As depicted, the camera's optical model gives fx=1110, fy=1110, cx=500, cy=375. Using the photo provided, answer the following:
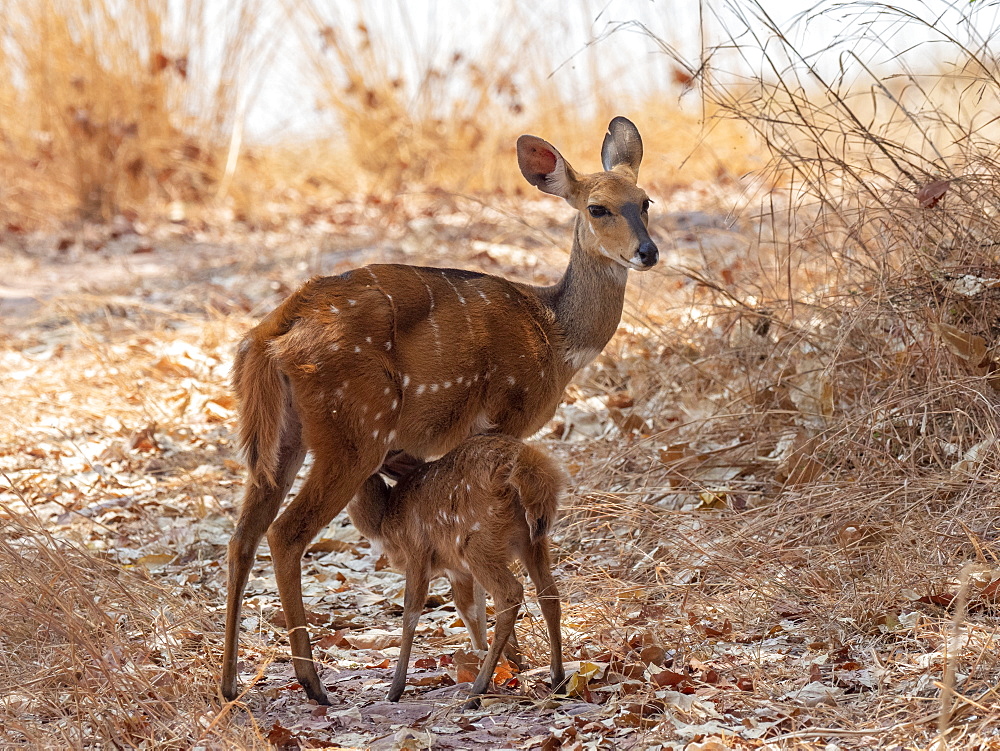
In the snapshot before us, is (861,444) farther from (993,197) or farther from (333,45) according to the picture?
(333,45)

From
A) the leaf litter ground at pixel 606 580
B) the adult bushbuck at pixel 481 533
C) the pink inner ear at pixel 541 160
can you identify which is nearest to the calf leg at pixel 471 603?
the adult bushbuck at pixel 481 533

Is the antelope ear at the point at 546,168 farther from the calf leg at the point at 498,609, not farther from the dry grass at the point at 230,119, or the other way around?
the dry grass at the point at 230,119

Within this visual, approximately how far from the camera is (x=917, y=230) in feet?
15.8

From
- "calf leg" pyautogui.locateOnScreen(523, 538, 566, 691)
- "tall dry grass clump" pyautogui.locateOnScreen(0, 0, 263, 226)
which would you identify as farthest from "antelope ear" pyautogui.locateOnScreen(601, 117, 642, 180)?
"tall dry grass clump" pyautogui.locateOnScreen(0, 0, 263, 226)

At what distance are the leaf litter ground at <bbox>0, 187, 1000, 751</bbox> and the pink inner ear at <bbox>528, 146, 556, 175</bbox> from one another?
1.28 m

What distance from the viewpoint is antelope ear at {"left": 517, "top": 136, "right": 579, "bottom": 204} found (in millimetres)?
4824

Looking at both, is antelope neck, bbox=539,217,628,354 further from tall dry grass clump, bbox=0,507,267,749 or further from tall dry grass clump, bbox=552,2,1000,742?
tall dry grass clump, bbox=0,507,267,749

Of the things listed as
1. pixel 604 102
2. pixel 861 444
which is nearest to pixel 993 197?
pixel 861 444

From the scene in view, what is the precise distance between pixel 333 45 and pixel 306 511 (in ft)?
33.0

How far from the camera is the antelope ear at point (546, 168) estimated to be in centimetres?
482

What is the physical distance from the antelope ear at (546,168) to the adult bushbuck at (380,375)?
157 mm

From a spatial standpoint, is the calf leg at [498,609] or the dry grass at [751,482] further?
the calf leg at [498,609]

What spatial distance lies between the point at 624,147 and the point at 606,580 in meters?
2.05

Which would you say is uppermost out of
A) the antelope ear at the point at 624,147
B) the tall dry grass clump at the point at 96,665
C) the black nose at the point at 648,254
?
the antelope ear at the point at 624,147
